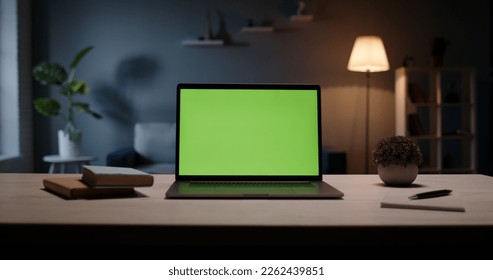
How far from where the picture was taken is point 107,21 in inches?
195

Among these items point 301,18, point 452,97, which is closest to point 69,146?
point 301,18

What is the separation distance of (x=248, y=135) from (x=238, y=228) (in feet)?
1.85

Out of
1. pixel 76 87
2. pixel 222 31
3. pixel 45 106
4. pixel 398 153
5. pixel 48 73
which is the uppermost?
pixel 222 31

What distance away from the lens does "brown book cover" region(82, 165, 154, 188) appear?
1184mm

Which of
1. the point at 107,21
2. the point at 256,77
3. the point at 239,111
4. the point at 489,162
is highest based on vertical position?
the point at 107,21

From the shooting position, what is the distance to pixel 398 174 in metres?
1.42

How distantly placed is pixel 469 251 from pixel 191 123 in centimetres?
77

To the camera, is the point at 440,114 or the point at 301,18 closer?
the point at 440,114

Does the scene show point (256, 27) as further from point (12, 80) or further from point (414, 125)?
point (12, 80)

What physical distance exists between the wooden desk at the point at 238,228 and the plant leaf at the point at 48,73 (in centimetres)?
342

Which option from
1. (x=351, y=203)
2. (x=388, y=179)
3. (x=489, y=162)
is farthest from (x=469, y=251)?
(x=489, y=162)

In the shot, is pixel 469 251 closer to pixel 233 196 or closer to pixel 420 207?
pixel 420 207

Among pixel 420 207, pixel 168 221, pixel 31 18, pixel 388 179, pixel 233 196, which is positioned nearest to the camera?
pixel 168 221

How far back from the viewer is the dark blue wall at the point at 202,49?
195 inches
